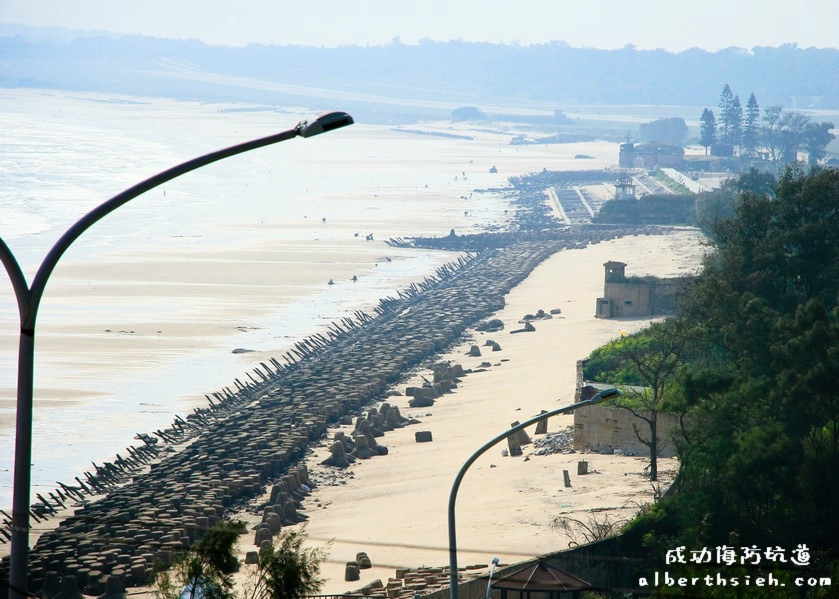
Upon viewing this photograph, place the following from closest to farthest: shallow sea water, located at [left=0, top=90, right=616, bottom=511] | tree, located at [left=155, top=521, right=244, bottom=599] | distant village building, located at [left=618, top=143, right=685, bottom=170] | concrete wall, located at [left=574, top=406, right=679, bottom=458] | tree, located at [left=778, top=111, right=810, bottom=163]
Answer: tree, located at [left=155, top=521, right=244, bottom=599] < concrete wall, located at [left=574, top=406, right=679, bottom=458] < shallow sea water, located at [left=0, top=90, right=616, bottom=511] < tree, located at [left=778, top=111, right=810, bottom=163] < distant village building, located at [left=618, top=143, right=685, bottom=170]

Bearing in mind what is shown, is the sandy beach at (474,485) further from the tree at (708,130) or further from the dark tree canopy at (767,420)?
the tree at (708,130)

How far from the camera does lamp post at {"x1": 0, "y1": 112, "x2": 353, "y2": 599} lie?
9930 mm

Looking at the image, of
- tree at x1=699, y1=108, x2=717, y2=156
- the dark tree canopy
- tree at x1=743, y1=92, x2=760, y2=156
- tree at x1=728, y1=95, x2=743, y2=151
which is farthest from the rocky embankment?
tree at x1=699, y1=108, x2=717, y2=156

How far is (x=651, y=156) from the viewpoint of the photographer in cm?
15362

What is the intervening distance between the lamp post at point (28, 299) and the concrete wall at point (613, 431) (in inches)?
955

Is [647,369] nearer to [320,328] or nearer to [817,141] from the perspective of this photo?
[320,328]

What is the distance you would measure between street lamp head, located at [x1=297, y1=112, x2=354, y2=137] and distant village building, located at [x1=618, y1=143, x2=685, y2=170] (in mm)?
141785

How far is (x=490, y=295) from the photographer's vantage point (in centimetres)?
6544

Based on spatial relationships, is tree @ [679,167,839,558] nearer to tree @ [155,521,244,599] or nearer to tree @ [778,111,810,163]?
tree @ [155,521,244,599]

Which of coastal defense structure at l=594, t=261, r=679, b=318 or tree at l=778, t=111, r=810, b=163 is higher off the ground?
tree at l=778, t=111, r=810, b=163

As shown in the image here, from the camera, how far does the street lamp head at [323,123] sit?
9.70 meters

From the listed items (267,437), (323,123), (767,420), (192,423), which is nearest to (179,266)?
(192,423)

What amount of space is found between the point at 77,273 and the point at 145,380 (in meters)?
25.3

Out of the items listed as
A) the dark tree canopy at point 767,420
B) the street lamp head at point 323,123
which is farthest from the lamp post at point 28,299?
the dark tree canopy at point 767,420
